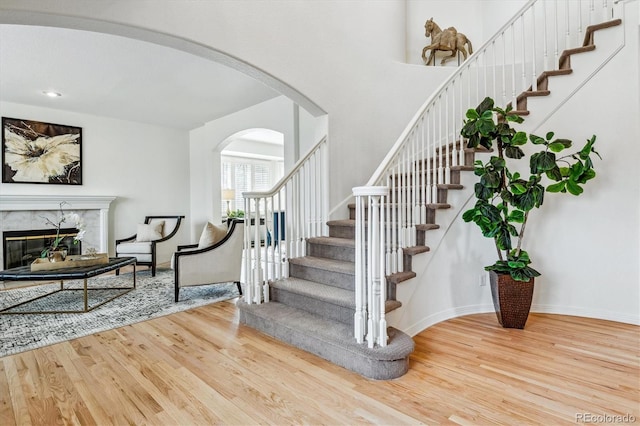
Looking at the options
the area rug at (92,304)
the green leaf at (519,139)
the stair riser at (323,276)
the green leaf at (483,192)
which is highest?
the green leaf at (519,139)

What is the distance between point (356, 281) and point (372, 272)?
157mm

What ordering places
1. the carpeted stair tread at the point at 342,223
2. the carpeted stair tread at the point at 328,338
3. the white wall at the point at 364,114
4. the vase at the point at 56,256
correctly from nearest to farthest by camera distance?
the carpeted stair tread at the point at 328,338
the white wall at the point at 364,114
the carpeted stair tread at the point at 342,223
the vase at the point at 56,256

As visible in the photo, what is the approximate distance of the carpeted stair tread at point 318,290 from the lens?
8.29 feet

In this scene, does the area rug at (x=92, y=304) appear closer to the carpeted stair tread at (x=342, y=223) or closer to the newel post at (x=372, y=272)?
the carpeted stair tread at (x=342, y=223)

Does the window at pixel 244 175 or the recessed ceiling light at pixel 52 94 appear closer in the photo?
the recessed ceiling light at pixel 52 94

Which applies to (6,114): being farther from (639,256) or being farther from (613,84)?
(639,256)

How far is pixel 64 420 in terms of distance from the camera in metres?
1.69

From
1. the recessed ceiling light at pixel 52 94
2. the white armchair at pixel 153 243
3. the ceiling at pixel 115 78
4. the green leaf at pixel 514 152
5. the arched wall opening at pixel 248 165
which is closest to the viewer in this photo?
the green leaf at pixel 514 152

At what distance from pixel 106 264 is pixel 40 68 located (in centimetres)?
256

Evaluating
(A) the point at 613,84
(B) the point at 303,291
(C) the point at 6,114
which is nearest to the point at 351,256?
(B) the point at 303,291

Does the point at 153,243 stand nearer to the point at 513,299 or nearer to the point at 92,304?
the point at 92,304

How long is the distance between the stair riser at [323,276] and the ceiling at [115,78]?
2.72 metres

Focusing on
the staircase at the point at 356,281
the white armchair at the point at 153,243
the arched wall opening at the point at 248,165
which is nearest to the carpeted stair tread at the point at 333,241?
the staircase at the point at 356,281

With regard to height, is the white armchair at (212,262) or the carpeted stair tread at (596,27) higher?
the carpeted stair tread at (596,27)
